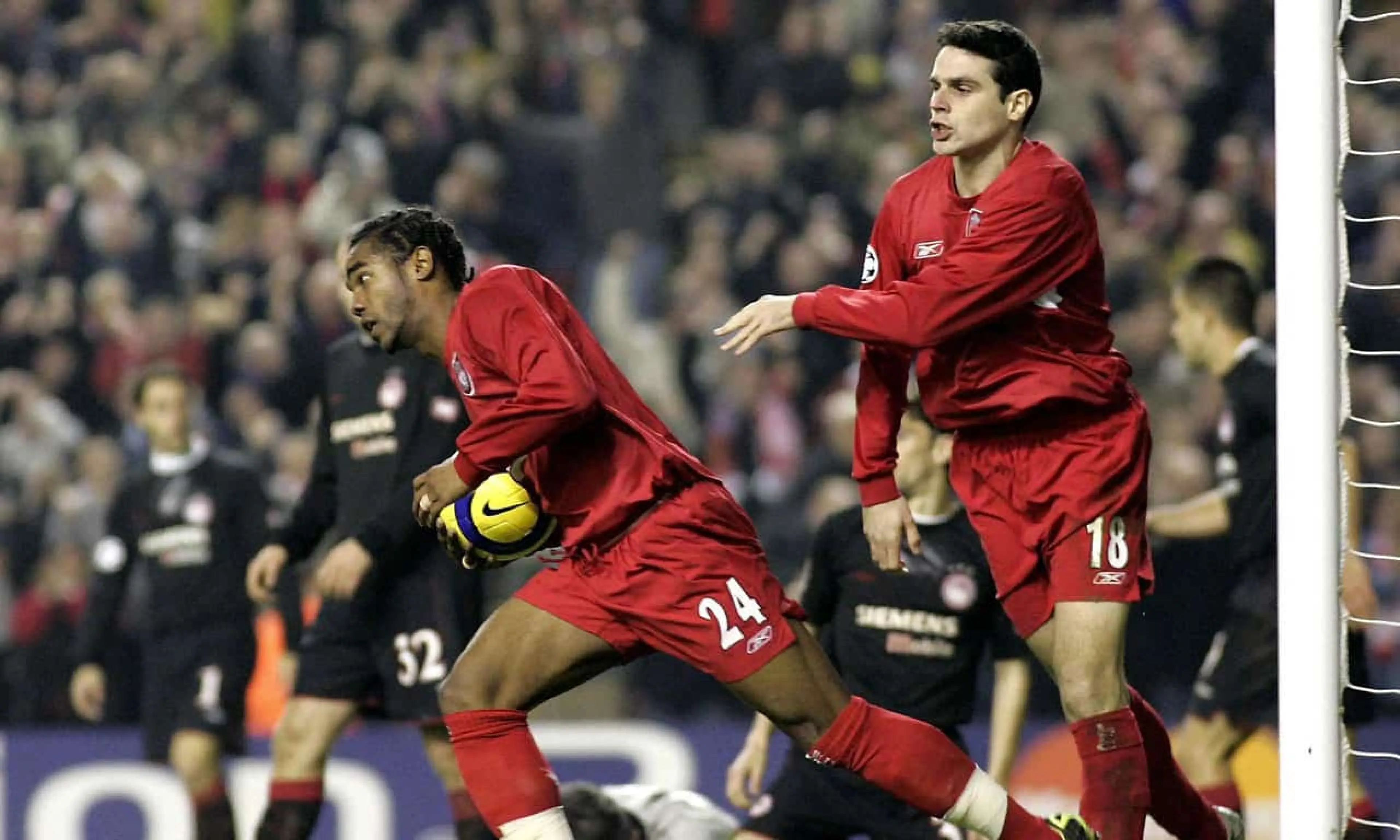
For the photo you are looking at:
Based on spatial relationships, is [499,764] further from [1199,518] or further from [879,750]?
[1199,518]

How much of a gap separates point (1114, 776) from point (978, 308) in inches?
40.8

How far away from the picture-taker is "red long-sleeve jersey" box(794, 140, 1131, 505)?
14.8 feet

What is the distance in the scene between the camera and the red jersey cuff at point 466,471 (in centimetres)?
450

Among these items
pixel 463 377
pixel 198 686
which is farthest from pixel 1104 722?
pixel 198 686

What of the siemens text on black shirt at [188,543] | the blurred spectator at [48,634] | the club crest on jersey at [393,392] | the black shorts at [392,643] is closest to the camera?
the black shorts at [392,643]

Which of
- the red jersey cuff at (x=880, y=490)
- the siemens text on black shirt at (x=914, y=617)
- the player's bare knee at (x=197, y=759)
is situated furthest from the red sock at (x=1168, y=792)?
the player's bare knee at (x=197, y=759)

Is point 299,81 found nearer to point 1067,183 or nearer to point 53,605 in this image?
point 53,605

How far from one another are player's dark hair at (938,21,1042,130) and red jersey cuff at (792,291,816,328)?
62 cm

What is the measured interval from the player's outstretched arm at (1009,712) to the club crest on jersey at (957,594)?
20cm

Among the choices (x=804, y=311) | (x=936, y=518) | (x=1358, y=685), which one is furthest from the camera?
(x=1358, y=685)

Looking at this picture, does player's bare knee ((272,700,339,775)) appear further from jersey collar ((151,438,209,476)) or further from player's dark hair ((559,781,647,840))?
jersey collar ((151,438,209,476))

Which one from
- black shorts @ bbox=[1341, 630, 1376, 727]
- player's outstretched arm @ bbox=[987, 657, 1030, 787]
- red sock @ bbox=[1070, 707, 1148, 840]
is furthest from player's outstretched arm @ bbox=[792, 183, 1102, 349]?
black shorts @ bbox=[1341, 630, 1376, 727]

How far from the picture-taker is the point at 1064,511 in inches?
186

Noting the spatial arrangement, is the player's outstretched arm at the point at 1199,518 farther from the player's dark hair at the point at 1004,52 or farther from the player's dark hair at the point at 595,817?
the player's dark hair at the point at 1004,52
